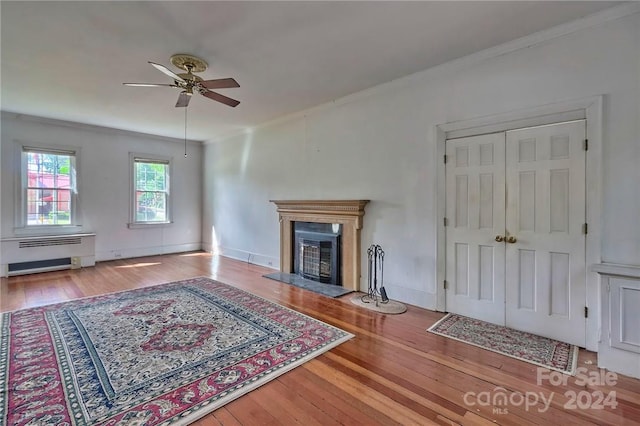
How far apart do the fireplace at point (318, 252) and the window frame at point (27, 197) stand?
15.3ft

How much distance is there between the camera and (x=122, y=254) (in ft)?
22.3

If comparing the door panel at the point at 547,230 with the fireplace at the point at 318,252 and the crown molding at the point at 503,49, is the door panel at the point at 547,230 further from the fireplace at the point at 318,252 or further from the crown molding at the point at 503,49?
the fireplace at the point at 318,252

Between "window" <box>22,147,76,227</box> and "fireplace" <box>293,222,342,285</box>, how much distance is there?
4.75m

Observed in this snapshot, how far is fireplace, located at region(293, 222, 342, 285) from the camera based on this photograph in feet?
15.3

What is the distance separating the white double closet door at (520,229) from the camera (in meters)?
2.77

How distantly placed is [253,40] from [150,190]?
557cm

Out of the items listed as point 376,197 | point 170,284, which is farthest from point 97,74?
point 376,197

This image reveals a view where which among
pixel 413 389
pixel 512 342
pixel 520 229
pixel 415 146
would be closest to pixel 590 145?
pixel 520 229

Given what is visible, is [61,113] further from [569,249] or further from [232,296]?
[569,249]

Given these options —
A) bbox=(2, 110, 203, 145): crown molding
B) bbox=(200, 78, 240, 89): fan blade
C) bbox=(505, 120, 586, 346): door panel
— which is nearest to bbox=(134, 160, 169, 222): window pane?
bbox=(2, 110, 203, 145): crown molding

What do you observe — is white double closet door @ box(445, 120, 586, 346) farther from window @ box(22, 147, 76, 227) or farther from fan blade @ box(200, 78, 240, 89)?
window @ box(22, 147, 76, 227)

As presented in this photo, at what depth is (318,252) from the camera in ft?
16.3

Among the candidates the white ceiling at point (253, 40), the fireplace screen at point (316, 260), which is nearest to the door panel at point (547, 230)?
the white ceiling at point (253, 40)

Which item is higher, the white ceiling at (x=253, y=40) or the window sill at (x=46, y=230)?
the white ceiling at (x=253, y=40)
